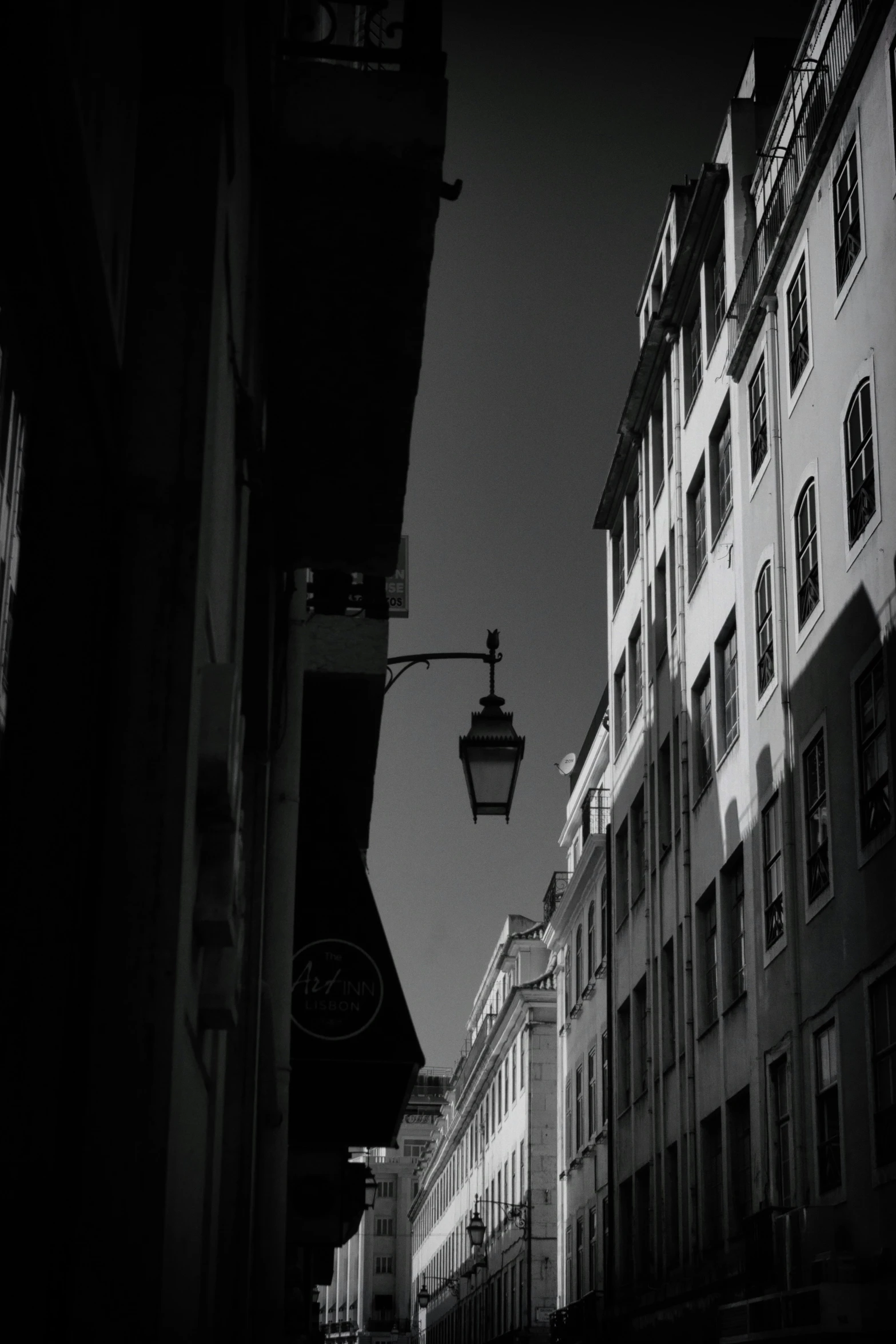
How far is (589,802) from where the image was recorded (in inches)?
1751

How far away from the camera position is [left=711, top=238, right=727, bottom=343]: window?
3003cm

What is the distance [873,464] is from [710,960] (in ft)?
34.6

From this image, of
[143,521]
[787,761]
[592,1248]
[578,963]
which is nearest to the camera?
[143,521]

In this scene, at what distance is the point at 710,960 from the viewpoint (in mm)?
28016

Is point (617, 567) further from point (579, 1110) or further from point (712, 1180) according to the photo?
point (712, 1180)

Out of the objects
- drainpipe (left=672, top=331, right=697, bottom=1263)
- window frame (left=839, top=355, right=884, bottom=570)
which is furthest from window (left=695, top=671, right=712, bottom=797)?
window frame (left=839, top=355, right=884, bottom=570)

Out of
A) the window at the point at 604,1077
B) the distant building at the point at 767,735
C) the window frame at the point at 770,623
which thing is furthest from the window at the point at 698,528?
the window at the point at 604,1077

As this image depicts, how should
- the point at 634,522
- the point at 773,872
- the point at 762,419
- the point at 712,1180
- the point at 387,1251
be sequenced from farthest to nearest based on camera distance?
the point at 387,1251, the point at 634,522, the point at 712,1180, the point at 762,419, the point at 773,872

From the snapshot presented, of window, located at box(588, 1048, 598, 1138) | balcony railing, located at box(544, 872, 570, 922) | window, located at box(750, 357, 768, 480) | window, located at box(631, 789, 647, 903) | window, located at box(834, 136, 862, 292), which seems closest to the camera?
window, located at box(834, 136, 862, 292)

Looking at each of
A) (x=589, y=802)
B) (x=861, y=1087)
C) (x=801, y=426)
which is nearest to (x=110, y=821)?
(x=861, y=1087)

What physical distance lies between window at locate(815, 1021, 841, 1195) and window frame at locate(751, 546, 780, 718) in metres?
5.11

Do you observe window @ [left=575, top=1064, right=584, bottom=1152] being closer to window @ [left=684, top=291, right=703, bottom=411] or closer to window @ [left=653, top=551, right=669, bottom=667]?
window @ [left=653, top=551, right=669, bottom=667]

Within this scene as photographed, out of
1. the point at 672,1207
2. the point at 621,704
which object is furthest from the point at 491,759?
the point at 621,704

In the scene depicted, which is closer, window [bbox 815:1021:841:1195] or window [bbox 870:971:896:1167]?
window [bbox 870:971:896:1167]
